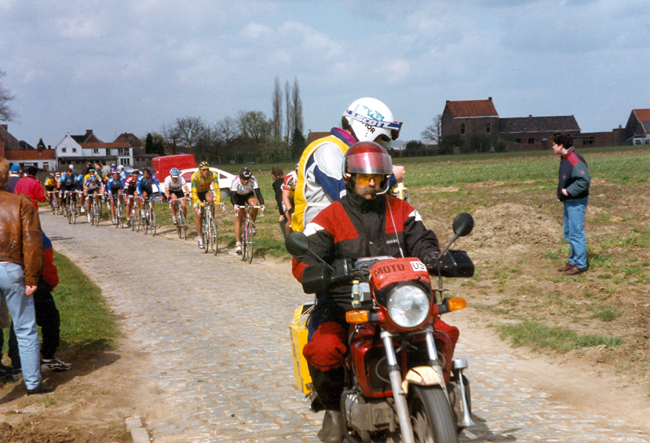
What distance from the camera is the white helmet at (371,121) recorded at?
4.70 meters

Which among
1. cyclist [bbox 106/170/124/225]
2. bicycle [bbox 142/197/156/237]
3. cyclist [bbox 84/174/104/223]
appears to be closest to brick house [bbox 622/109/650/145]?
cyclist [bbox 84/174/104/223]

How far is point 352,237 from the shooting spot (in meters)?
4.00

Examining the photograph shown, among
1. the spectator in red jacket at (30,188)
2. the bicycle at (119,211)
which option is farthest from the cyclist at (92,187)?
the spectator in red jacket at (30,188)

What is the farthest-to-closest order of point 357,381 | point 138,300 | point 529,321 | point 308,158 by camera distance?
point 138,300 < point 529,321 < point 308,158 < point 357,381

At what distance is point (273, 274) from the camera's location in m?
13.2

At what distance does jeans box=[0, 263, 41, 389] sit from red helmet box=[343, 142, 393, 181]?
3401mm

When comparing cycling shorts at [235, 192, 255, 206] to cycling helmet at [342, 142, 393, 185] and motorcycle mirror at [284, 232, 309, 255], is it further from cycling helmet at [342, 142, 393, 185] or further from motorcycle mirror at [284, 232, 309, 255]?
motorcycle mirror at [284, 232, 309, 255]

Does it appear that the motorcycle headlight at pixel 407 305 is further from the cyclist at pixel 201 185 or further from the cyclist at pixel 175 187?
the cyclist at pixel 175 187

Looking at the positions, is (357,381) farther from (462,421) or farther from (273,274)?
(273,274)

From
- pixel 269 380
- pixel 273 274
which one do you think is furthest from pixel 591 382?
pixel 273 274

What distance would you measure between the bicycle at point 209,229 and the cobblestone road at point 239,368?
2337mm

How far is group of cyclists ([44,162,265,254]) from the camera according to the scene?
1541cm

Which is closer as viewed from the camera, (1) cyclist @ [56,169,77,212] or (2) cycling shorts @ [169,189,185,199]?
(2) cycling shorts @ [169,189,185,199]

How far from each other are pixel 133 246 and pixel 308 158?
1443 cm
